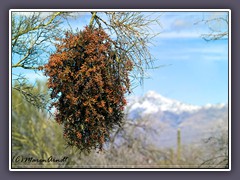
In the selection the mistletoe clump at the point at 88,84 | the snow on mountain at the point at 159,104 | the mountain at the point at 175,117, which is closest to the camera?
the mistletoe clump at the point at 88,84

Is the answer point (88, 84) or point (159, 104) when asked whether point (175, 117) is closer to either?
point (159, 104)

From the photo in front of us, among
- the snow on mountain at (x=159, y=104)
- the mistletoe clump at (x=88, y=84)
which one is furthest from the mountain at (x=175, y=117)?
the mistletoe clump at (x=88, y=84)

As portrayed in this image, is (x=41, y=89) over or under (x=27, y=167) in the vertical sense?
over

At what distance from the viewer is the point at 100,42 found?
6062mm

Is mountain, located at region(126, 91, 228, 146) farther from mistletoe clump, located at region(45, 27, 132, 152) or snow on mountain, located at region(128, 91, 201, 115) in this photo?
mistletoe clump, located at region(45, 27, 132, 152)

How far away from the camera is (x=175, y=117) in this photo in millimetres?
9930

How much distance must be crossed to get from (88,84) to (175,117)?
425cm

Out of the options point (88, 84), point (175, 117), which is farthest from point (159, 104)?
point (88, 84)

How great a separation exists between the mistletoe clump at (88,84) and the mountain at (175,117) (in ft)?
7.75

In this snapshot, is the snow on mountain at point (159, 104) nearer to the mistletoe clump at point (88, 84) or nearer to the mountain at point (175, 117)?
the mountain at point (175, 117)

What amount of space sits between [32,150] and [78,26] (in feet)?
18.2

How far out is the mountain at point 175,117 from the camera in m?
8.95
